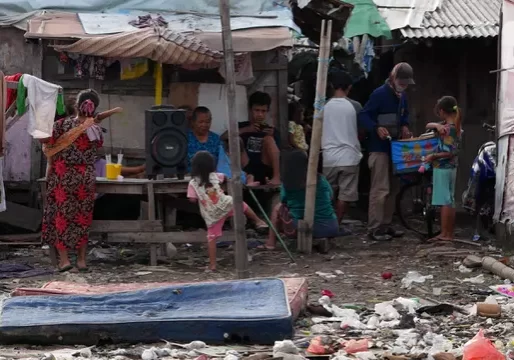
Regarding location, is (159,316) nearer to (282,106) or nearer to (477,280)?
(477,280)

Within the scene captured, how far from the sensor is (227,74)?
8.34 m

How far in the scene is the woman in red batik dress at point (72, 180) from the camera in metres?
10.3

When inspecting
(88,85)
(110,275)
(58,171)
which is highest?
(88,85)

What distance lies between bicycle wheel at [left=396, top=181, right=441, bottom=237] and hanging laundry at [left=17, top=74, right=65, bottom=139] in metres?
4.09

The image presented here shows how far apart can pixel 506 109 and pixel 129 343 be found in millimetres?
5757

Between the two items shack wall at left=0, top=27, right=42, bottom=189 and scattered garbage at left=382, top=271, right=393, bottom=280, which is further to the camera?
shack wall at left=0, top=27, right=42, bottom=189

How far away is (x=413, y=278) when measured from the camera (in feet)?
31.9

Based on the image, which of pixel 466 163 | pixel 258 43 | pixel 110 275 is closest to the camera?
pixel 110 275

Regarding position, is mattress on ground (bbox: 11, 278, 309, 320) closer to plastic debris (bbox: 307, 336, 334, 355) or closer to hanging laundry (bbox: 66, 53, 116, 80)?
plastic debris (bbox: 307, 336, 334, 355)

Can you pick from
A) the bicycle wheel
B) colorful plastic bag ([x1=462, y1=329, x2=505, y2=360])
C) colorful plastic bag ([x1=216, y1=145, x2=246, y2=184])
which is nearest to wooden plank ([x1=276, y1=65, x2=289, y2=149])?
colorful plastic bag ([x1=216, y1=145, x2=246, y2=184])

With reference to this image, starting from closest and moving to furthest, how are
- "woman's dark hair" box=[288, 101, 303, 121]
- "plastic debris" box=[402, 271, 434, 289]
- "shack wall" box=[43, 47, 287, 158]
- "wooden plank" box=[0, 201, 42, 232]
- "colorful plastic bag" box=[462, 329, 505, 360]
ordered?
"colorful plastic bag" box=[462, 329, 505, 360]
"plastic debris" box=[402, 271, 434, 289]
"wooden plank" box=[0, 201, 42, 232]
"shack wall" box=[43, 47, 287, 158]
"woman's dark hair" box=[288, 101, 303, 121]

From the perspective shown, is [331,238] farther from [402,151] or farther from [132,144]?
[132,144]

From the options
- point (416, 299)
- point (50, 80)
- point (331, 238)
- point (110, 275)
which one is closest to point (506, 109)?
point (331, 238)

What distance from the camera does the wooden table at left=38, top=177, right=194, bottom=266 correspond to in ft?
35.3
